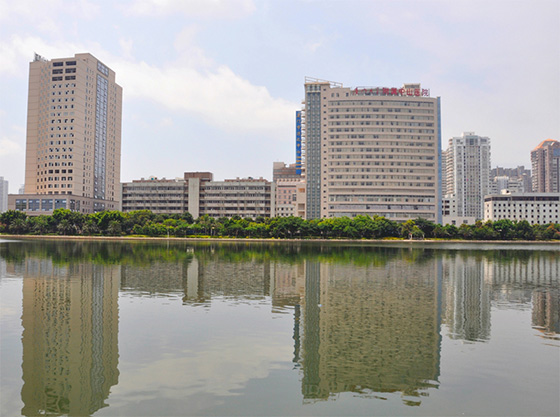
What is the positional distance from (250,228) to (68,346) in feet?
421

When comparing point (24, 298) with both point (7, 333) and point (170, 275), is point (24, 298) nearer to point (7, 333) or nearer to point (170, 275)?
point (7, 333)

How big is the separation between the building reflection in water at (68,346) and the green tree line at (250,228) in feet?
363

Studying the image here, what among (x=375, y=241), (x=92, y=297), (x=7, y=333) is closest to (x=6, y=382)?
(x=7, y=333)

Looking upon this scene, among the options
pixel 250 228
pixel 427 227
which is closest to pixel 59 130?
pixel 250 228

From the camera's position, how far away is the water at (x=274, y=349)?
49.9ft

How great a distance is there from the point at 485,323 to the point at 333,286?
1586cm

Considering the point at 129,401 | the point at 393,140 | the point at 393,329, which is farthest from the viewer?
the point at 393,140

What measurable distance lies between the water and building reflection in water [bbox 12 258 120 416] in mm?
72

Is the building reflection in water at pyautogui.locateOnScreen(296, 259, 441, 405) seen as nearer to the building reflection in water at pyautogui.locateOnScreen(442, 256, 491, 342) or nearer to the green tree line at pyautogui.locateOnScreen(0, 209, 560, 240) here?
the building reflection in water at pyautogui.locateOnScreen(442, 256, 491, 342)

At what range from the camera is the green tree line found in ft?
483

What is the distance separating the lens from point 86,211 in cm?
19150

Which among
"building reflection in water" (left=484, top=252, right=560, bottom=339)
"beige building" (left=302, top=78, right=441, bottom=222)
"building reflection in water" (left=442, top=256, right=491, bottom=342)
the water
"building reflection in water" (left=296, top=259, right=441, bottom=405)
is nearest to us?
the water

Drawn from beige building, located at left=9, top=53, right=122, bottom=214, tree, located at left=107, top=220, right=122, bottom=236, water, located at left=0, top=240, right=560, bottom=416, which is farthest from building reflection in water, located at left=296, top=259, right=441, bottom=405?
beige building, located at left=9, top=53, right=122, bottom=214

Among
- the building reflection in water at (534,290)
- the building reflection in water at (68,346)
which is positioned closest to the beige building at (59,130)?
the building reflection in water at (68,346)
